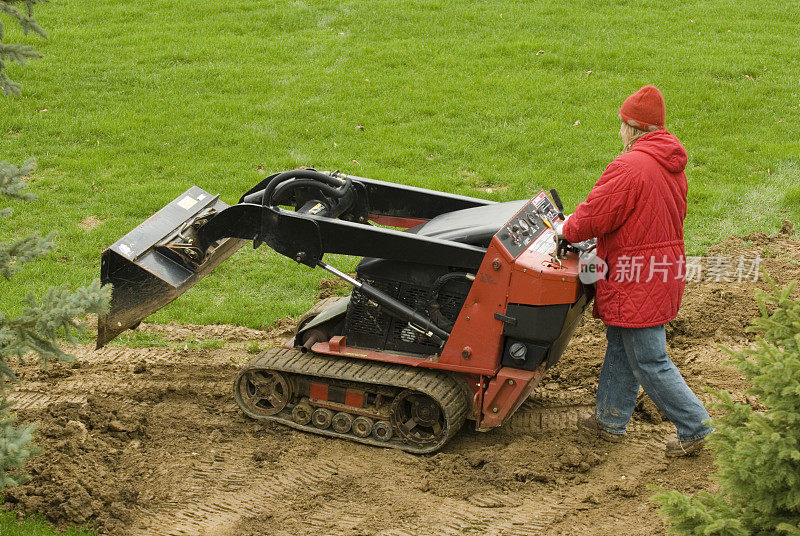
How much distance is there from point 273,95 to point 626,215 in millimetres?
8482

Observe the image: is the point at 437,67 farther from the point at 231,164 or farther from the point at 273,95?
the point at 231,164

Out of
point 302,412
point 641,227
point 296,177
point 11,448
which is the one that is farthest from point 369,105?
point 11,448

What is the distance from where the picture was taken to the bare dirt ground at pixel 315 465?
557 centimetres

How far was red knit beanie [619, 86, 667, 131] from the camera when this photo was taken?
5828 mm

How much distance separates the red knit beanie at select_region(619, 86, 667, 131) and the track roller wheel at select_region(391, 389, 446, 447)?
2247 mm

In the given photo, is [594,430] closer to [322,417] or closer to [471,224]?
[471,224]

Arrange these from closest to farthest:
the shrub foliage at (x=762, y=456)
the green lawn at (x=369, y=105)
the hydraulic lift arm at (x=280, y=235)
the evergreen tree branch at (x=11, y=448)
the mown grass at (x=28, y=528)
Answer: the shrub foliage at (x=762, y=456)
the evergreen tree branch at (x=11, y=448)
the mown grass at (x=28, y=528)
the hydraulic lift arm at (x=280, y=235)
the green lawn at (x=369, y=105)

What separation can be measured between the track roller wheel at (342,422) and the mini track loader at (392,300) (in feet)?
0.04

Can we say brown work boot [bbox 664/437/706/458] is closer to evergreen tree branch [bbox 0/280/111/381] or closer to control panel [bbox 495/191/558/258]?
control panel [bbox 495/191/558/258]

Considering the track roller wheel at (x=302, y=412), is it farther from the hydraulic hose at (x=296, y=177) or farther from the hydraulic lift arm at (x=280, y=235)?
the hydraulic hose at (x=296, y=177)

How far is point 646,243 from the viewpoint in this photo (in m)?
5.80

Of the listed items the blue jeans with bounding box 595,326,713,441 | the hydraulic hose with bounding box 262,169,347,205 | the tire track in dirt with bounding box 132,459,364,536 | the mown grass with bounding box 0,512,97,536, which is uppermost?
the hydraulic hose with bounding box 262,169,347,205

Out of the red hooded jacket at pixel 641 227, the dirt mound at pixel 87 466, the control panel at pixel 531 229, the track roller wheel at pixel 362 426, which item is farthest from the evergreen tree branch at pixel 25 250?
the red hooded jacket at pixel 641 227

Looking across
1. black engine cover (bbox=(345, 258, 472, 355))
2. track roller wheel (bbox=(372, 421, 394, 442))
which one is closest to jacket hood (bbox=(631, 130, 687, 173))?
black engine cover (bbox=(345, 258, 472, 355))
